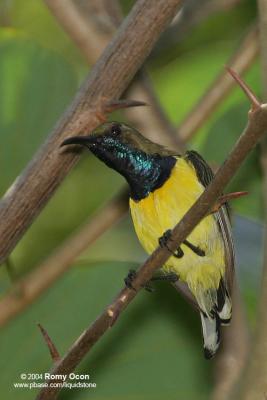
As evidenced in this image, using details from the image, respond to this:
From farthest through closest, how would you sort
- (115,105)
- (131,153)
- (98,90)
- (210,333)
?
(131,153) → (210,333) → (98,90) → (115,105)

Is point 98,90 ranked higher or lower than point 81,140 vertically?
higher

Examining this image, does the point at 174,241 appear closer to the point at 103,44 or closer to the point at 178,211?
the point at 178,211

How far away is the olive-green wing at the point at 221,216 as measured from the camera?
11.9 ft

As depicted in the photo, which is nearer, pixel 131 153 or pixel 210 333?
pixel 210 333

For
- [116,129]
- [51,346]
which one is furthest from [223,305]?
[51,346]

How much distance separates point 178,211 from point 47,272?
1.77 feet

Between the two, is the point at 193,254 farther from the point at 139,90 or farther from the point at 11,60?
the point at 11,60

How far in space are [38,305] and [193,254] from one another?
0.63 metres

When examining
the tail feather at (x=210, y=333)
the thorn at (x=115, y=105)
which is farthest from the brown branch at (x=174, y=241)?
the tail feather at (x=210, y=333)

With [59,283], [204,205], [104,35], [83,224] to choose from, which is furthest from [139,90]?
[204,205]

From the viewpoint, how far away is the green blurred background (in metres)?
3.61

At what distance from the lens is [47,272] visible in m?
3.57

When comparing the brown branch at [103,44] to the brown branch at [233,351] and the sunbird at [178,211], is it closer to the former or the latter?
the sunbird at [178,211]

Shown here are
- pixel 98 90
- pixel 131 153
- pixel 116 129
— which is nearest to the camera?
pixel 98 90
